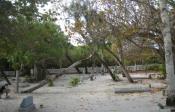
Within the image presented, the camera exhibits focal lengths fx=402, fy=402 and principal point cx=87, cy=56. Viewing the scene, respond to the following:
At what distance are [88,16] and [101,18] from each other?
223 cm

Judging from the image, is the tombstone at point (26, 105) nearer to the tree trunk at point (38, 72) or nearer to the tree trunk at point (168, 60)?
the tree trunk at point (168, 60)

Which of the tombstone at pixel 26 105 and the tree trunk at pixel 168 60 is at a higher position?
the tree trunk at pixel 168 60

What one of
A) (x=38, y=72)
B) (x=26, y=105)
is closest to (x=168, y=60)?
(x=26, y=105)

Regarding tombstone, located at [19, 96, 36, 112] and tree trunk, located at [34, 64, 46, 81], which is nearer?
tombstone, located at [19, 96, 36, 112]

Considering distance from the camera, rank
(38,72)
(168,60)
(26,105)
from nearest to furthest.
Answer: (26,105) → (168,60) → (38,72)

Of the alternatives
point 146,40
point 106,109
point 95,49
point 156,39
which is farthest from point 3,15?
point 95,49

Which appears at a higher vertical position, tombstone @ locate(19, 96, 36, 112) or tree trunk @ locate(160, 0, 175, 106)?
tree trunk @ locate(160, 0, 175, 106)

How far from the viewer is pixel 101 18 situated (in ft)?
80.2


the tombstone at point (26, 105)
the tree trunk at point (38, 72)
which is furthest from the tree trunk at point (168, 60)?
the tree trunk at point (38, 72)

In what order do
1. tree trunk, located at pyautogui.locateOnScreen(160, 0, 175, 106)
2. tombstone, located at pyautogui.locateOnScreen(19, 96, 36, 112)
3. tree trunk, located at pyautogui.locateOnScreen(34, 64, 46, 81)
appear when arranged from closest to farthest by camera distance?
1. tombstone, located at pyautogui.locateOnScreen(19, 96, 36, 112)
2. tree trunk, located at pyautogui.locateOnScreen(160, 0, 175, 106)
3. tree trunk, located at pyautogui.locateOnScreen(34, 64, 46, 81)

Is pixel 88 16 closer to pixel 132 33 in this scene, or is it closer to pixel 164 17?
pixel 132 33

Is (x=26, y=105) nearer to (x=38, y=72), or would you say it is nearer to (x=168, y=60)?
(x=168, y=60)

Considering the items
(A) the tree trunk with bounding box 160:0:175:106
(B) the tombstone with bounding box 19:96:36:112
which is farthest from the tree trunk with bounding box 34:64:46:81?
(A) the tree trunk with bounding box 160:0:175:106

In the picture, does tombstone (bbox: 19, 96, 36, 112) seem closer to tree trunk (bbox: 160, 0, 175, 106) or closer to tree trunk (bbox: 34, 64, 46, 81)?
tree trunk (bbox: 160, 0, 175, 106)
